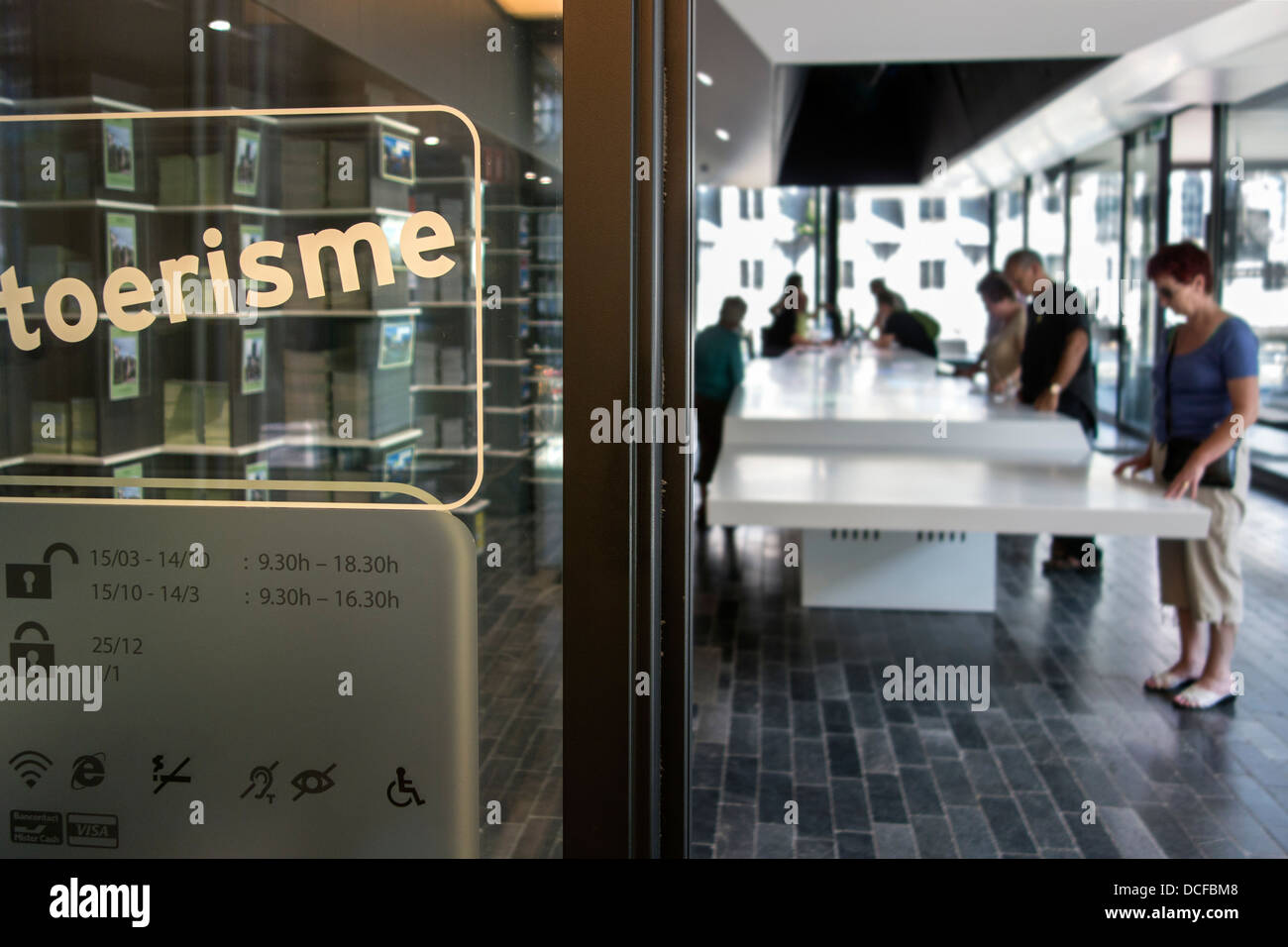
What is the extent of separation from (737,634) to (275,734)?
392 centimetres

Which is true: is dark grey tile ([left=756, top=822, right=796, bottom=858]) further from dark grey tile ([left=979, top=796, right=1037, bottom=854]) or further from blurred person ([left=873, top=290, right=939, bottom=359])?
blurred person ([left=873, top=290, right=939, bottom=359])

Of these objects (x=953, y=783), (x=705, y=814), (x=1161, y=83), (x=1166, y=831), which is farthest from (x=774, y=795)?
(x=1161, y=83)

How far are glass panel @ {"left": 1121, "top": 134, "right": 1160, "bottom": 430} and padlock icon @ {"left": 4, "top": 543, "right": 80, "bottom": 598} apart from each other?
11.3 metres

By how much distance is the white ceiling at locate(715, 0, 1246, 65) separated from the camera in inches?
213

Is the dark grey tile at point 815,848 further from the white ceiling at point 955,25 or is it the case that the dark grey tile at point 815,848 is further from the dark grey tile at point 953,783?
the white ceiling at point 955,25

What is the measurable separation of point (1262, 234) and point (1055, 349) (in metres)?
4.18

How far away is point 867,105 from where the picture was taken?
56.4ft

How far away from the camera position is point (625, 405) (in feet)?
6.02

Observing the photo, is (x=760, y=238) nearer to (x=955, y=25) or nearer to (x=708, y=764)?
(x=955, y=25)

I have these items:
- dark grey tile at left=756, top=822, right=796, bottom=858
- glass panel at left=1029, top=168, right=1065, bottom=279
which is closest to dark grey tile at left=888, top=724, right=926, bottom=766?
dark grey tile at left=756, top=822, right=796, bottom=858

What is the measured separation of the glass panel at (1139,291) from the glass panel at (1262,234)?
1526 millimetres
